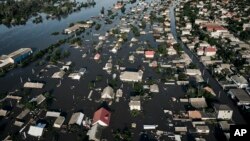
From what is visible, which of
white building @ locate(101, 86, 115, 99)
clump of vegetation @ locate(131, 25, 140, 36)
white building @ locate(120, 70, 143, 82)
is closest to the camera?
white building @ locate(101, 86, 115, 99)

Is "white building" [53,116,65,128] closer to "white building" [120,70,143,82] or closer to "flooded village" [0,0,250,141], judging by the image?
"flooded village" [0,0,250,141]

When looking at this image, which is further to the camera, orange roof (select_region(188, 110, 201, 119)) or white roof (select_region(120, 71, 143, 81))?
white roof (select_region(120, 71, 143, 81))

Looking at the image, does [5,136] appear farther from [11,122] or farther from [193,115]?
[193,115]

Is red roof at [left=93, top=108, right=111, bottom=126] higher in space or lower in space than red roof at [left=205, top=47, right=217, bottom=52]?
lower

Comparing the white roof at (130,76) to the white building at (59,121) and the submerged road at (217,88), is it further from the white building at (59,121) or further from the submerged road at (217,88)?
the white building at (59,121)

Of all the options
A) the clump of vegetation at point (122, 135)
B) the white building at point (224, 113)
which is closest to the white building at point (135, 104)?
the clump of vegetation at point (122, 135)

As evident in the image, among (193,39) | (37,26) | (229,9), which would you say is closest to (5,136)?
(193,39)

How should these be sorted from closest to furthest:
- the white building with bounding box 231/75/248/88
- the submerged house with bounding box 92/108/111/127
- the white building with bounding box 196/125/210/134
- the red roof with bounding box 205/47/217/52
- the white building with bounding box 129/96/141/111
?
the white building with bounding box 196/125/210/134
the submerged house with bounding box 92/108/111/127
the white building with bounding box 129/96/141/111
the white building with bounding box 231/75/248/88
the red roof with bounding box 205/47/217/52

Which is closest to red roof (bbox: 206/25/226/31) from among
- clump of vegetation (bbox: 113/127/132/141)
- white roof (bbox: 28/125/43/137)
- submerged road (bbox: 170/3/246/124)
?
submerged road (bbox: 170/3/246/124)
